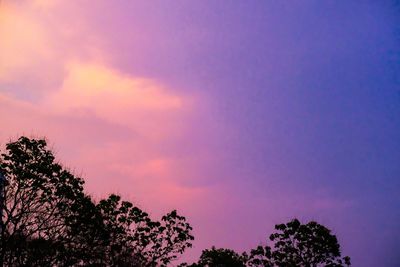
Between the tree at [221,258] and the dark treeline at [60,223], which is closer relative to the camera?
the dark treeline at [60,223]

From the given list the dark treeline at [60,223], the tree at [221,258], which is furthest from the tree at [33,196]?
the tree at [221,258]

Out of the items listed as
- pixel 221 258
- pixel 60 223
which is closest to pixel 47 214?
pixel 60 223

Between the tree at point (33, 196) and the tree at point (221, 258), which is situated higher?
the tree at point (221, 258)

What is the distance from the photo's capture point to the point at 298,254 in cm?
4200

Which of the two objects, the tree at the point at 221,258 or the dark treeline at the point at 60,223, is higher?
the tree at the point at 221,258

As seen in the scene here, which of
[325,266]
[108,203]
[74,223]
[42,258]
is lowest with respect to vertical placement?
[42,258]

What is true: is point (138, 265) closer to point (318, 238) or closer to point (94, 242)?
point (94, 242)

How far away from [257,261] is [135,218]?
66.8 feet

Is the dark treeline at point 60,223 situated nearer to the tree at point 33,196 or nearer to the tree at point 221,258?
the tree at point 33,196

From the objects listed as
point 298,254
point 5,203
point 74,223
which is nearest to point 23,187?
point 5,203

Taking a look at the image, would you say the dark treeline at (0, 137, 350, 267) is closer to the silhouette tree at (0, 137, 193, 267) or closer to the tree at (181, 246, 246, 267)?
the silhouette tree at (0, 137, 193, 267)

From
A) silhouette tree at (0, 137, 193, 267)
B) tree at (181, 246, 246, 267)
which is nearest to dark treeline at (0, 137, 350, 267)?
silhouette tree at (0, 137, 193, 267)

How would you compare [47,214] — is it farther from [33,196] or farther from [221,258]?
[221,258]

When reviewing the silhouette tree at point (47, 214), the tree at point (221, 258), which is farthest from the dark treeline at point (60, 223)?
the tree at point (221, 258)
